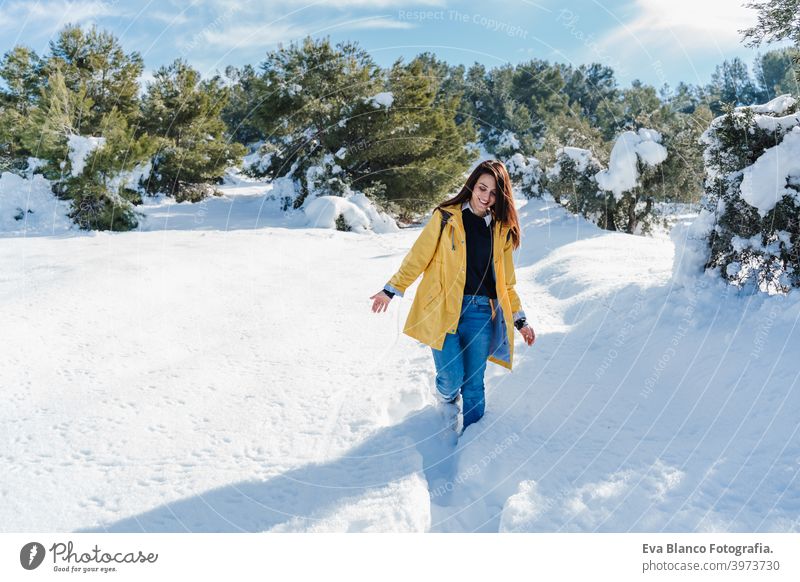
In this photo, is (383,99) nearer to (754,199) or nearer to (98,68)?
(98,68)

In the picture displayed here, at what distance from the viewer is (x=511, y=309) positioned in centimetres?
354

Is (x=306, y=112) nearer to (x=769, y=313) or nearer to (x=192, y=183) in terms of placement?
(x=192, y=183)

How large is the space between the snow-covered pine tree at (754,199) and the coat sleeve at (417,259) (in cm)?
340

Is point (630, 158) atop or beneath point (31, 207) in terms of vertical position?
atop

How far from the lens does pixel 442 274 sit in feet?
11.0

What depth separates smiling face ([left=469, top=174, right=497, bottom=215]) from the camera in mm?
3195

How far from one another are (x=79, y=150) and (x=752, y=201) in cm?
1374

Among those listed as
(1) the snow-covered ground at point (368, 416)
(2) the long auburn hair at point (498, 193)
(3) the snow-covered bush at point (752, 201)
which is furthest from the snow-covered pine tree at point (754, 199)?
(2) the long auburn hair at point (498, 193)

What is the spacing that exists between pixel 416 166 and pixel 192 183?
10.1 metres

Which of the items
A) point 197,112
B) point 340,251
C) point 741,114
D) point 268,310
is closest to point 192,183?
point 197,112

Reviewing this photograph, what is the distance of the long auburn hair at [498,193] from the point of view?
10.5 ft
